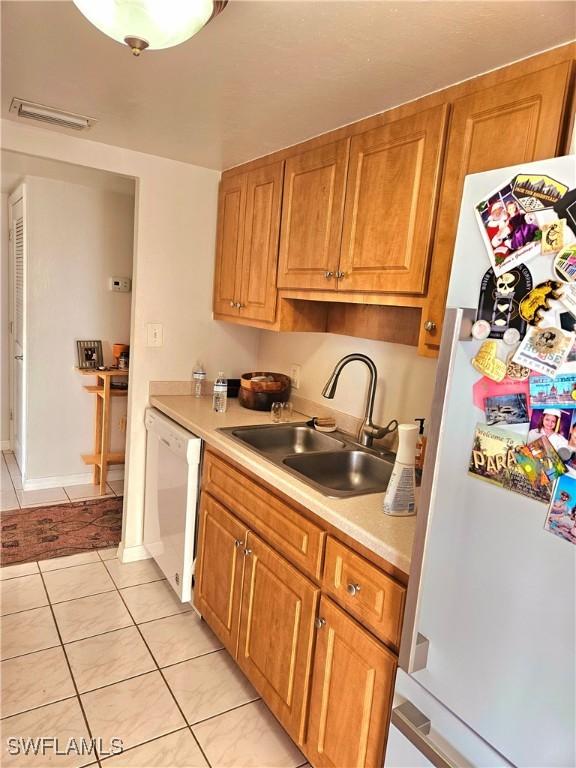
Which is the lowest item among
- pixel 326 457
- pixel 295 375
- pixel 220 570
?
pixel 220 570

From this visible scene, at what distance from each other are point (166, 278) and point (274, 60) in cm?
143

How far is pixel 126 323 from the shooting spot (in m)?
3.98

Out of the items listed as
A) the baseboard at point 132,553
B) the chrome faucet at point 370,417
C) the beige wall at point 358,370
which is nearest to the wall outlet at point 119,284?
the beige wall at point 358,370

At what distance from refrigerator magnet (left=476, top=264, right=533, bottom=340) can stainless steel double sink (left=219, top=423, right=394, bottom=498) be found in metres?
0.95

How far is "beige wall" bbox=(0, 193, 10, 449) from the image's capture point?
4121mm

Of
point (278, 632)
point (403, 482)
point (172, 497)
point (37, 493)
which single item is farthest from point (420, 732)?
point (37, 493)

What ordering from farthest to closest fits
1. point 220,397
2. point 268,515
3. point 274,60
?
1. point 220,397
2. point 268,515
3. point 274,60

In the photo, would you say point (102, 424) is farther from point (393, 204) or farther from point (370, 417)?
point (393, 204)

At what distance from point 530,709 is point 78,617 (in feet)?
6.85

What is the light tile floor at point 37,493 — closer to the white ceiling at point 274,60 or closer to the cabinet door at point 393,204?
the white ceiling at point 274,60

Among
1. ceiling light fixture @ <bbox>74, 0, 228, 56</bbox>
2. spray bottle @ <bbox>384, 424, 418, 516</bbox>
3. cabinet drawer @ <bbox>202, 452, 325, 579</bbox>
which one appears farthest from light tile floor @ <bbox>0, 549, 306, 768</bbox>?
ceiling light fixture @ <bbox>74, 0, 228, 56</bbox>

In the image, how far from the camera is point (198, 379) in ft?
9.26

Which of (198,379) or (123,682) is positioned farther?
(198,379)

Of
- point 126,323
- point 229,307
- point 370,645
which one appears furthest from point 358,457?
point 126,323
